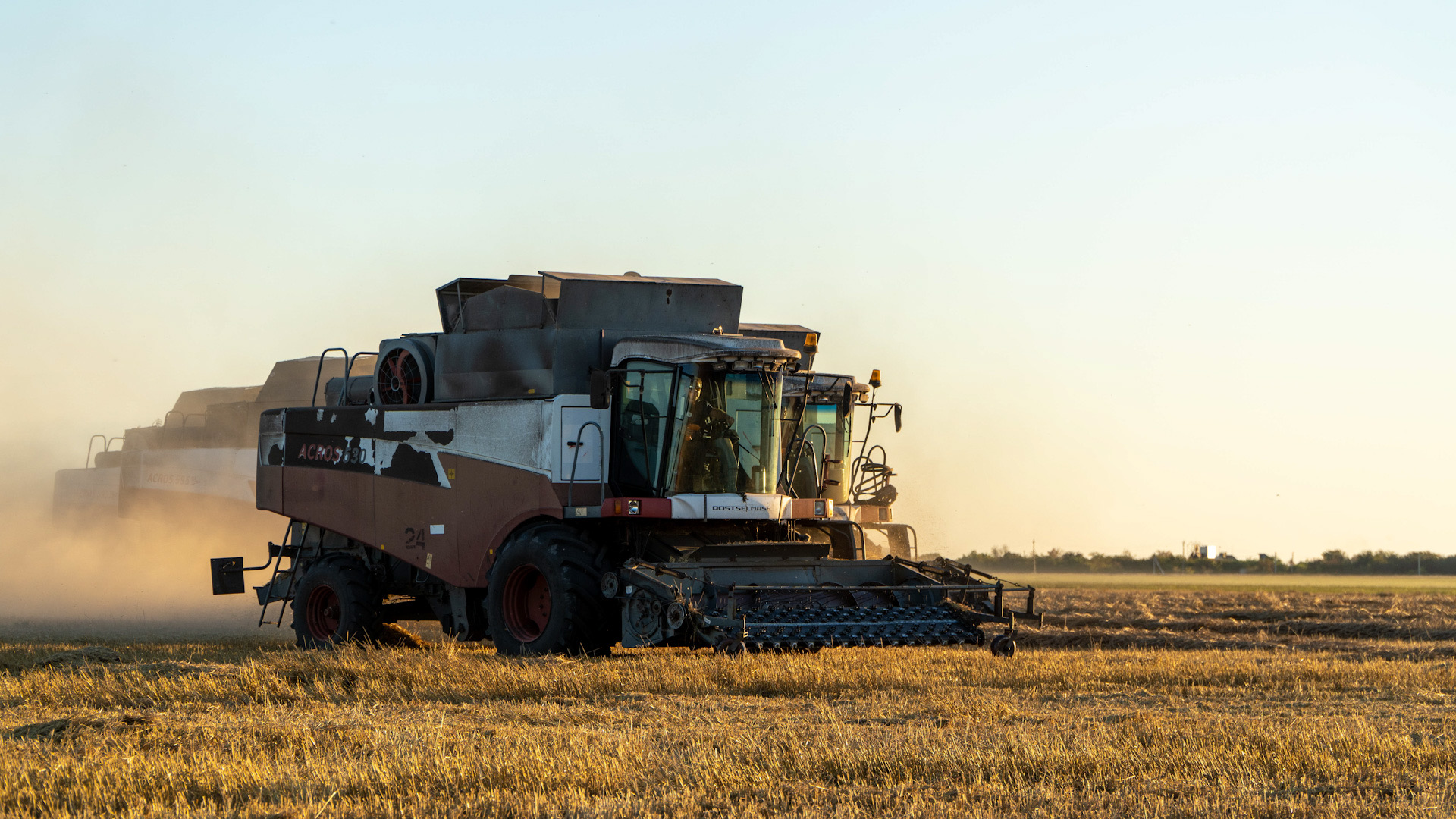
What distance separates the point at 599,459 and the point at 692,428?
92 centimetres

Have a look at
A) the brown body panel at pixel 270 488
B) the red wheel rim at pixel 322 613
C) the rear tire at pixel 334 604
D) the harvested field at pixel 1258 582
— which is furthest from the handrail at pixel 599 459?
the harvested field at pixel 1258 582

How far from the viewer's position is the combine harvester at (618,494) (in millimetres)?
12477

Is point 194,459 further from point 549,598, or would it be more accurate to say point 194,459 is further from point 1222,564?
point 1222,564

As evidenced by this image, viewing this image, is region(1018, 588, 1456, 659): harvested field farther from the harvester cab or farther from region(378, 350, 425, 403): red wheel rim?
region(378, 350, 425, 403): red wheel rim

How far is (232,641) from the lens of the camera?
17031 millimetres

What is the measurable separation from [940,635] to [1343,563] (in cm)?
5740

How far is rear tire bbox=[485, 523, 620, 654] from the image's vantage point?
41.9 feet

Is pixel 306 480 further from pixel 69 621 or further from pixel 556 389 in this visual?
pixel 69 621

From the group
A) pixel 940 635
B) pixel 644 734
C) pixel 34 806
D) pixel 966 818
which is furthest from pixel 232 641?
pixel 966 818

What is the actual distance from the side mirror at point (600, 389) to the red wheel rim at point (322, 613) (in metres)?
5.10

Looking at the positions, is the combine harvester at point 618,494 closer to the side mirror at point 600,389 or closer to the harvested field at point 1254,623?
the side mirror at point 600,389


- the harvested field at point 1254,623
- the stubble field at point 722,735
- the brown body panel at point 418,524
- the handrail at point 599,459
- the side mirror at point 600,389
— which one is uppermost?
the side mirror at point 600,389

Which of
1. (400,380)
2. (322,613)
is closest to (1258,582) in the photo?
(322,613)

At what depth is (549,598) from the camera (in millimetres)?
13312
